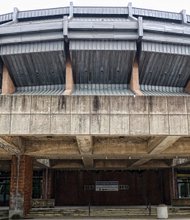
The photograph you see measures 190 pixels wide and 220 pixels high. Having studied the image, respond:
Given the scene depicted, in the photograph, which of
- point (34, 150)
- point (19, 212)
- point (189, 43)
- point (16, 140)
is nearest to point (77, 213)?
point (19, 212)

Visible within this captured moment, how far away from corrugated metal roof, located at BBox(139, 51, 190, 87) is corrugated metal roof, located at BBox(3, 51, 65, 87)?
6131 mm

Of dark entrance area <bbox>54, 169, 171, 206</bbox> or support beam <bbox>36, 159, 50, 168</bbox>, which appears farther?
dark entrance area <bbox>54, 169, 171, 206</bbox>

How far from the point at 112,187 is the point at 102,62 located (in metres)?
9.64

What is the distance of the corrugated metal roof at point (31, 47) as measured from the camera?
71.6ft

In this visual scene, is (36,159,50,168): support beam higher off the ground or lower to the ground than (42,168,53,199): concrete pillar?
higher

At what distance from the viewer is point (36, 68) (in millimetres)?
23141

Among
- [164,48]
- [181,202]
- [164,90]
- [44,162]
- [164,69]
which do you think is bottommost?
[181,202]

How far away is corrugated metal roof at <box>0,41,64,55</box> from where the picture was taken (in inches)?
859

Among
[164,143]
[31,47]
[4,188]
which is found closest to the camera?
[164,143]

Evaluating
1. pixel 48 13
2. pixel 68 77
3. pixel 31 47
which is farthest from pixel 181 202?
pixel 48 13

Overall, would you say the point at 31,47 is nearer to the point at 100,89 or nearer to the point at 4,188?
the point at 100,89

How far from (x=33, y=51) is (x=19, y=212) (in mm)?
12061

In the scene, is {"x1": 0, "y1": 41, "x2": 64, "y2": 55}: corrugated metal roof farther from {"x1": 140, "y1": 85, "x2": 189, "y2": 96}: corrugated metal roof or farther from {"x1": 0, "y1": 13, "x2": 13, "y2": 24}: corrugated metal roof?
{"x1": 140, "y1": 85, "x2": 189, "y2": 96}: corrugated metal roof

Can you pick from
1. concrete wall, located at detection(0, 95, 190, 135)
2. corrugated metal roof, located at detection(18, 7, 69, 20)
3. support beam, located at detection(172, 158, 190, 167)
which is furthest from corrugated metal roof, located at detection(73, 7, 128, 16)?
concrete wall, located at detection(0, 95, 190, 135)
